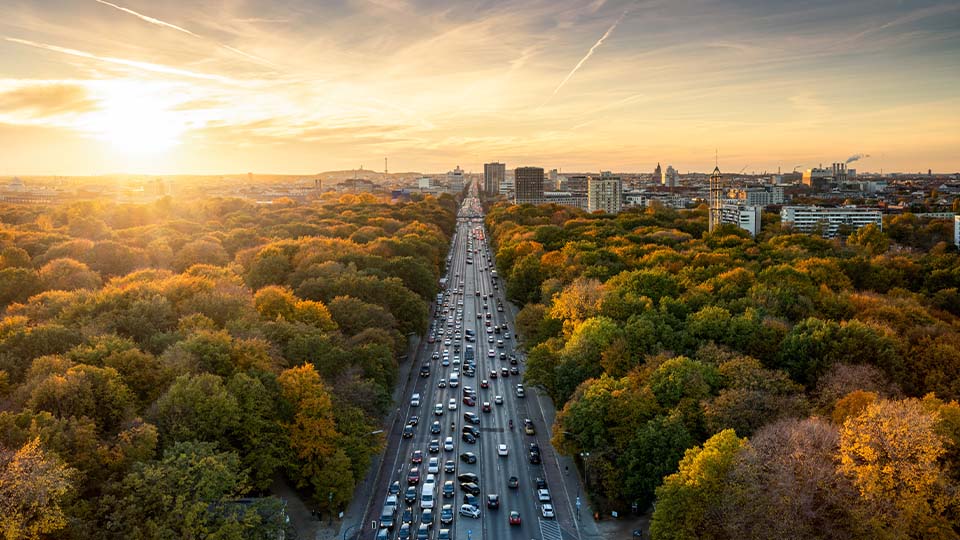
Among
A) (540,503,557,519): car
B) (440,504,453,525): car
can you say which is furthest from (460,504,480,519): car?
(540,503,557,519): car

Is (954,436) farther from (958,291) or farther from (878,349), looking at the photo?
(958,291)

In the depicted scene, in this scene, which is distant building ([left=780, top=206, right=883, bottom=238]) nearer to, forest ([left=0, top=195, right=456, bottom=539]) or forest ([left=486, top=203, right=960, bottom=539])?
forest ([left=486, top=203, right=960, bottom=539])

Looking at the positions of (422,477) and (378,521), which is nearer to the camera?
(378,521)

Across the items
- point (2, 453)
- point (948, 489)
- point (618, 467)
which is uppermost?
point (2, 453)

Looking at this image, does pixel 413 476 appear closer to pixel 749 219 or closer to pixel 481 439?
pixel 481 439

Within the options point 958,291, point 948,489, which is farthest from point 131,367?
point 958,291
